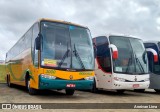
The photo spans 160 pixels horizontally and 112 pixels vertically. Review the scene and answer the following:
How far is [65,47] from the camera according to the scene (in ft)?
41.5

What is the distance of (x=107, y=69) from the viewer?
15359mm

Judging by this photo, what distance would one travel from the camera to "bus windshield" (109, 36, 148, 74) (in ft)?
49.2

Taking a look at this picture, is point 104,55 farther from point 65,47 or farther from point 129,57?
point 65,47

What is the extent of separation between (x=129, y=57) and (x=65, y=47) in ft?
13.6

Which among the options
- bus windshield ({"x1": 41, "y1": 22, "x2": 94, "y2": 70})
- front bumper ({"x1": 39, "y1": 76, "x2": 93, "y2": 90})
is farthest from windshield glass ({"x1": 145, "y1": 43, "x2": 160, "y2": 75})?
front bumper ({"x1": 39, "y1": 76, "x2": 93, "y2": 90})

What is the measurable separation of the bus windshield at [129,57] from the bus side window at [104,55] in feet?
1.41

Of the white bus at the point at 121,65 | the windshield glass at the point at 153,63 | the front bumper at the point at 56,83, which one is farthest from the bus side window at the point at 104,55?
the windshield glass at the point at 153,63

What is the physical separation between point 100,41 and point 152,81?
402 cm

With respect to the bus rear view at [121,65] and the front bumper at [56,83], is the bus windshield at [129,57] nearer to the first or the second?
the bus rear view at [121,65]

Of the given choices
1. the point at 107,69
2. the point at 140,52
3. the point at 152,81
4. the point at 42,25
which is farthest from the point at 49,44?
the point at 152,81

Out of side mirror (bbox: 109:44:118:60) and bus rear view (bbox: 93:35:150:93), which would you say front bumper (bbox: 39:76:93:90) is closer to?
side mirror (bbox: 109:44:118:60)

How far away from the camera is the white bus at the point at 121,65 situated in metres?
14.7

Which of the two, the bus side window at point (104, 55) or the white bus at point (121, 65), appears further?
the bus side window at point (104, 55)

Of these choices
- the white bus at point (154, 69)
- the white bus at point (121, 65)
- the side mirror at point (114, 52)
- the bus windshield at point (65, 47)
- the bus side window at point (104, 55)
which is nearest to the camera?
the bus windshield at point (65, 47)
